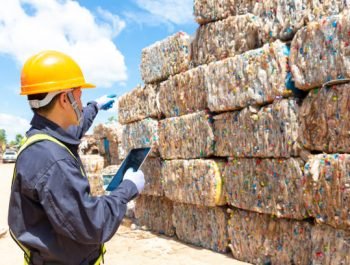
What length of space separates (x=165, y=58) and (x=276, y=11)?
2.50 m

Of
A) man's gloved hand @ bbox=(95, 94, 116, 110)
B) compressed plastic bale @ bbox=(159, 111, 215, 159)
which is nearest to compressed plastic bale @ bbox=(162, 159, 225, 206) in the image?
compressed plastic bale @ bbox=(159, 111, 215, 159)

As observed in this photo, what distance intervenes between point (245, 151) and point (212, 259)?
159 cm

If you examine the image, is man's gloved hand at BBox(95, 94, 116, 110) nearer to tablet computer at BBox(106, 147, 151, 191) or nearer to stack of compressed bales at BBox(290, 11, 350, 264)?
tablet computer at BBox(106, 147, 151, 191)

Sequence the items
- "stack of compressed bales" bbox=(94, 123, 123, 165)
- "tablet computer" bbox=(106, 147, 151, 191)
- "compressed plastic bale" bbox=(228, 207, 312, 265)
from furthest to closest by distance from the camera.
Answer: "stack of compressed bales" bbox=(94, 123, 123, 165) < "compressed plastic bale" bbox=(228, 207, 312, 265) < "tablet computer" bbox=(106, 147, 151, 191)

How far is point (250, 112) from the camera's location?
4809 millimetres

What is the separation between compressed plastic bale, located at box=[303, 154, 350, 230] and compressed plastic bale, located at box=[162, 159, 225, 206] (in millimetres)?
1444

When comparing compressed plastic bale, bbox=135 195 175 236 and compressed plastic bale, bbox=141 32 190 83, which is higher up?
A: compressed plastic bale, bbox=141 32 190 83

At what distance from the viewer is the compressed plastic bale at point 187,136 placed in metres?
5.61

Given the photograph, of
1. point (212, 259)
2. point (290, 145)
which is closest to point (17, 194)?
point (290, 145)

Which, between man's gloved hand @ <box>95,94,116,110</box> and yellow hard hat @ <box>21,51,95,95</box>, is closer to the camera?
yellow hard hat @ <box>21,51,95,95</box>

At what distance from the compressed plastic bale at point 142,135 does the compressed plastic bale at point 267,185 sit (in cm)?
187

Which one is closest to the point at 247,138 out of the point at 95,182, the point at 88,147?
the point at 95,182

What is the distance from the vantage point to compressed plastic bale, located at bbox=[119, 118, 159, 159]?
270 inches

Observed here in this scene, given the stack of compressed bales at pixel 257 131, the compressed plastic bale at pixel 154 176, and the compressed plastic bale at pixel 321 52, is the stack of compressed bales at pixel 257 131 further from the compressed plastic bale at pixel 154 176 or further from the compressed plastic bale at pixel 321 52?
the compressed plastic bale at pixel 154 176
